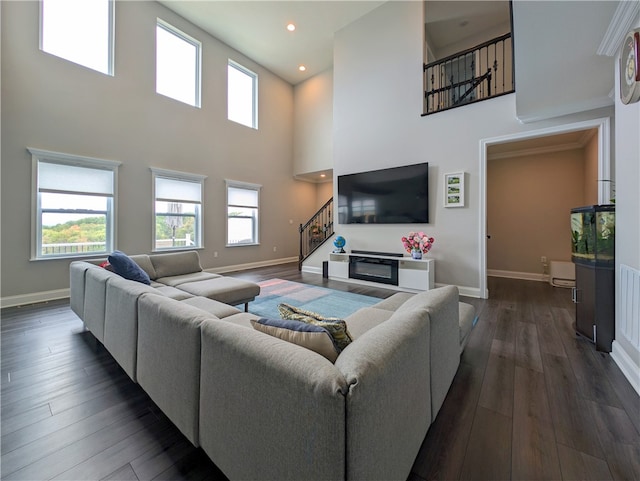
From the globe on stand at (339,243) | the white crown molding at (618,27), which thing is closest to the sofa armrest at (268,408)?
the white crown molding at (618,27)

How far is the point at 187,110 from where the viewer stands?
551 cm

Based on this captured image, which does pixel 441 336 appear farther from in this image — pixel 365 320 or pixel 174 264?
pixel 174 264

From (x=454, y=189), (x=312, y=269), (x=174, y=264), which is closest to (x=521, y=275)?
(x=454, y=189)

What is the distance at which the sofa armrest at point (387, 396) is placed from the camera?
2.26ft

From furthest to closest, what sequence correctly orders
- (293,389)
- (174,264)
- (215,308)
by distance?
(174,264), (215,308), (293,389)

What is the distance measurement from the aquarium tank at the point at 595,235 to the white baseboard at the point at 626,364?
0.71m

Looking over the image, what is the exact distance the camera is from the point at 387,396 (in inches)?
32.0

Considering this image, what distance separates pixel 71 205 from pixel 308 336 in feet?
16.9

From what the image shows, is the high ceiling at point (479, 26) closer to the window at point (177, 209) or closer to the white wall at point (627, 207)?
the white wall at point (627, 207)

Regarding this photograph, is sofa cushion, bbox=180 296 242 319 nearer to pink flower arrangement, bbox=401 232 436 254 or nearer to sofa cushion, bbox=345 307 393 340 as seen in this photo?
sofa cushion, bbox=345 307 393 340

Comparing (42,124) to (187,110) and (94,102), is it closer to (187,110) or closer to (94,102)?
(94,102)

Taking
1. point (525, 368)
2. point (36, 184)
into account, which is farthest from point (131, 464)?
point (36, 184)

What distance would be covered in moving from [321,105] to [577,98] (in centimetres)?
570

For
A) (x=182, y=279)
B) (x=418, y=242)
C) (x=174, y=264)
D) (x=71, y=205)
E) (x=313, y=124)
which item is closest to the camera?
(x=182, y=279)
